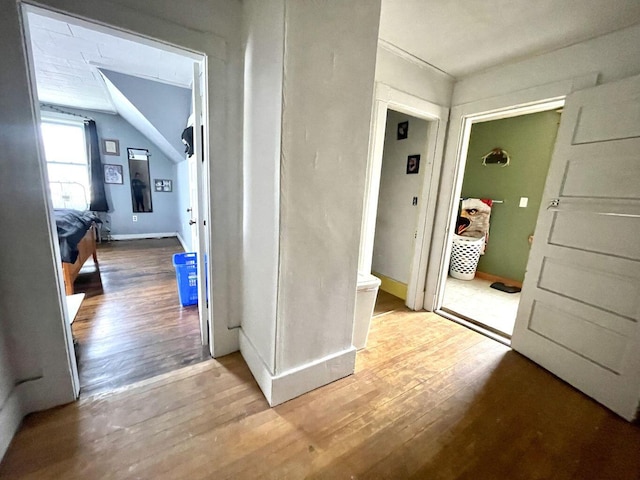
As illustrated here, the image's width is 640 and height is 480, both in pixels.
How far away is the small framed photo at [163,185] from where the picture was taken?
5.42m

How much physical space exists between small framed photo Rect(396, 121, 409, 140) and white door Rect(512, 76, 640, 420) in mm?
1389

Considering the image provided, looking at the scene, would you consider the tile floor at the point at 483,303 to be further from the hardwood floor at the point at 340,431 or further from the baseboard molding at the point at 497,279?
the hardwood floor at the point at 340,431

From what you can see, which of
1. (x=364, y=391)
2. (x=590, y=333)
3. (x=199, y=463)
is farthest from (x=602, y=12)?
(x=199, y=463)

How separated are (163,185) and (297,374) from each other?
5.49 metres

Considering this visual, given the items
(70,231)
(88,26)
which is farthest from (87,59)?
(88,26)

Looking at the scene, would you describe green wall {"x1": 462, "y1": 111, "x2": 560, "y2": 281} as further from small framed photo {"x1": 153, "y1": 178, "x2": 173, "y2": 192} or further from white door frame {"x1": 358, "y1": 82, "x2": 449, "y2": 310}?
small framed photo {"x1": 153, "y1": 178, "x2": 173, "y2": 192}

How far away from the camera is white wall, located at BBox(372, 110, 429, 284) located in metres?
2.80

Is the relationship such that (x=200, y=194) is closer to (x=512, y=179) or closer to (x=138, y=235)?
(x=512, y=179)

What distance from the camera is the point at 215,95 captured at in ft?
5.05

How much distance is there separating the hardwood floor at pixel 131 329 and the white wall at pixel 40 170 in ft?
0.95

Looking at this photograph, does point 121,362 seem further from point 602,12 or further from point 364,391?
point 602,12

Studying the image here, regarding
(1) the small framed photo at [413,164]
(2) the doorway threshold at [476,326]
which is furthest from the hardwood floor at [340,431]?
(1) the small framed photo at [413,164]

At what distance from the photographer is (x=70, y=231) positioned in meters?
2.58

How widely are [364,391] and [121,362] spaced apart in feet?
5.30
